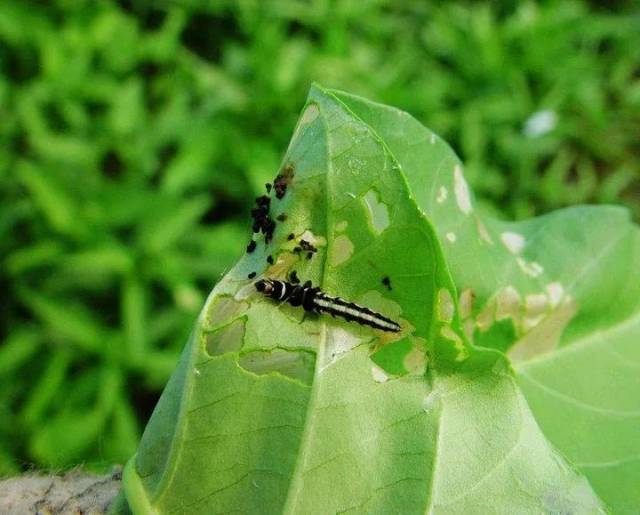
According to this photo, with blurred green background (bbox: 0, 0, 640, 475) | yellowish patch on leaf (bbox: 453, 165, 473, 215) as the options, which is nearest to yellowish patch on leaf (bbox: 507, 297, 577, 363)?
yellowish patch on leaf (bbox: 453, 165, 473, 215)

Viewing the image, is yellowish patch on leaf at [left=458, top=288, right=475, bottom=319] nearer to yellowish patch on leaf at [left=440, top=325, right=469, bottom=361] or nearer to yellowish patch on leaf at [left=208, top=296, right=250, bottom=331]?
yellowish patch on leaf at [left=440, top=325, right=469, bottom=361]

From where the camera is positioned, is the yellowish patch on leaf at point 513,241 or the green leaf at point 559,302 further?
the yellowish patch on leaf at point 513,241

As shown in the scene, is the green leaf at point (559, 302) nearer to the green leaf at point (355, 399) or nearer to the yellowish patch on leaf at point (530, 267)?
the yellowish patch on leaf at point (530, 267)

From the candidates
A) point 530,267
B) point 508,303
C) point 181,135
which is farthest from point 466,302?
point 181,135

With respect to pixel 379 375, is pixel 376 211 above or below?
above

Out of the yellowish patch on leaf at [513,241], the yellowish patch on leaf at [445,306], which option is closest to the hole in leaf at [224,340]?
the yellowish patch on leaf at [445,306]

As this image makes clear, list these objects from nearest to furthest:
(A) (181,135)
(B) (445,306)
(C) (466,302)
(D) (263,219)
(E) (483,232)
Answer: (B) (445,306) < (D) (263,219) < (C) (466,302) < (E) (483,232) < (A) (181,135)

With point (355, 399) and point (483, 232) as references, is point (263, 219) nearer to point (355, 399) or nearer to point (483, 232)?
point (355, 399)
